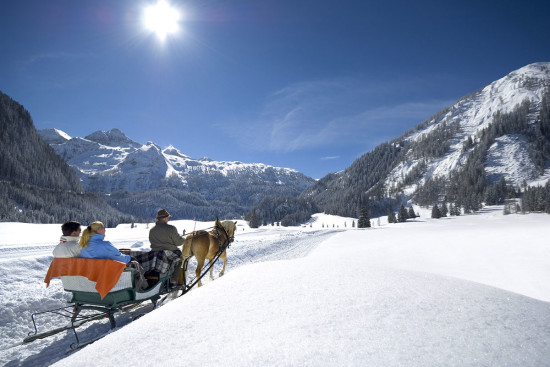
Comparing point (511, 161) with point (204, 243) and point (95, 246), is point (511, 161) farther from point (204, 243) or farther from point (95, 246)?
point (95, 246)

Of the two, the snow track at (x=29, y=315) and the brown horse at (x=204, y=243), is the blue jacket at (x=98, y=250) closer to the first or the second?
the snow track at (x=29, y=315)

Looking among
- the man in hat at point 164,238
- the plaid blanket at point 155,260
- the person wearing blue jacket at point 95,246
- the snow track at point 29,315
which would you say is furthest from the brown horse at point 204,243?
the person wearing blue jacket at point 95,246

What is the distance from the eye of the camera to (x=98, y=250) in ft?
15.0

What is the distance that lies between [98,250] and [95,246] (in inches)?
3.7

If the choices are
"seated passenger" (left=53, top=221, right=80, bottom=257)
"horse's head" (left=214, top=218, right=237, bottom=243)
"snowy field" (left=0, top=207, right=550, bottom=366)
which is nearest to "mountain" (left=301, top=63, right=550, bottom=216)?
"horse's head" (left=214, top=218, right=237, bottom=243)

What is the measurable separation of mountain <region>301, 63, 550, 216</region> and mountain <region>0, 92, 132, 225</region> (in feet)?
372

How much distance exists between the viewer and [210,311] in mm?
3475

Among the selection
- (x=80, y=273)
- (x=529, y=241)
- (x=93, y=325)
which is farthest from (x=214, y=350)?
(x=529, y=241)

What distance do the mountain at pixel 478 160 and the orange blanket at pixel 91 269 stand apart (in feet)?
368

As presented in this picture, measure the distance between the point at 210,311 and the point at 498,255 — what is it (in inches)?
524

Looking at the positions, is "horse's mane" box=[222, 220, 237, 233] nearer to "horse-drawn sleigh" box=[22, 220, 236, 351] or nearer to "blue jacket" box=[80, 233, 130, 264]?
"horse-drawn sleigh" box=[22, 220, 236, 351]

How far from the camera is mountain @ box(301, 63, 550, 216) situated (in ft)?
394

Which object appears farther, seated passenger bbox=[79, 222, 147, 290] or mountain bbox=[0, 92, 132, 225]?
mountain bbox=[0, 92, 132, 225]

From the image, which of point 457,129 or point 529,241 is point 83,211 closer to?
point 529,241
